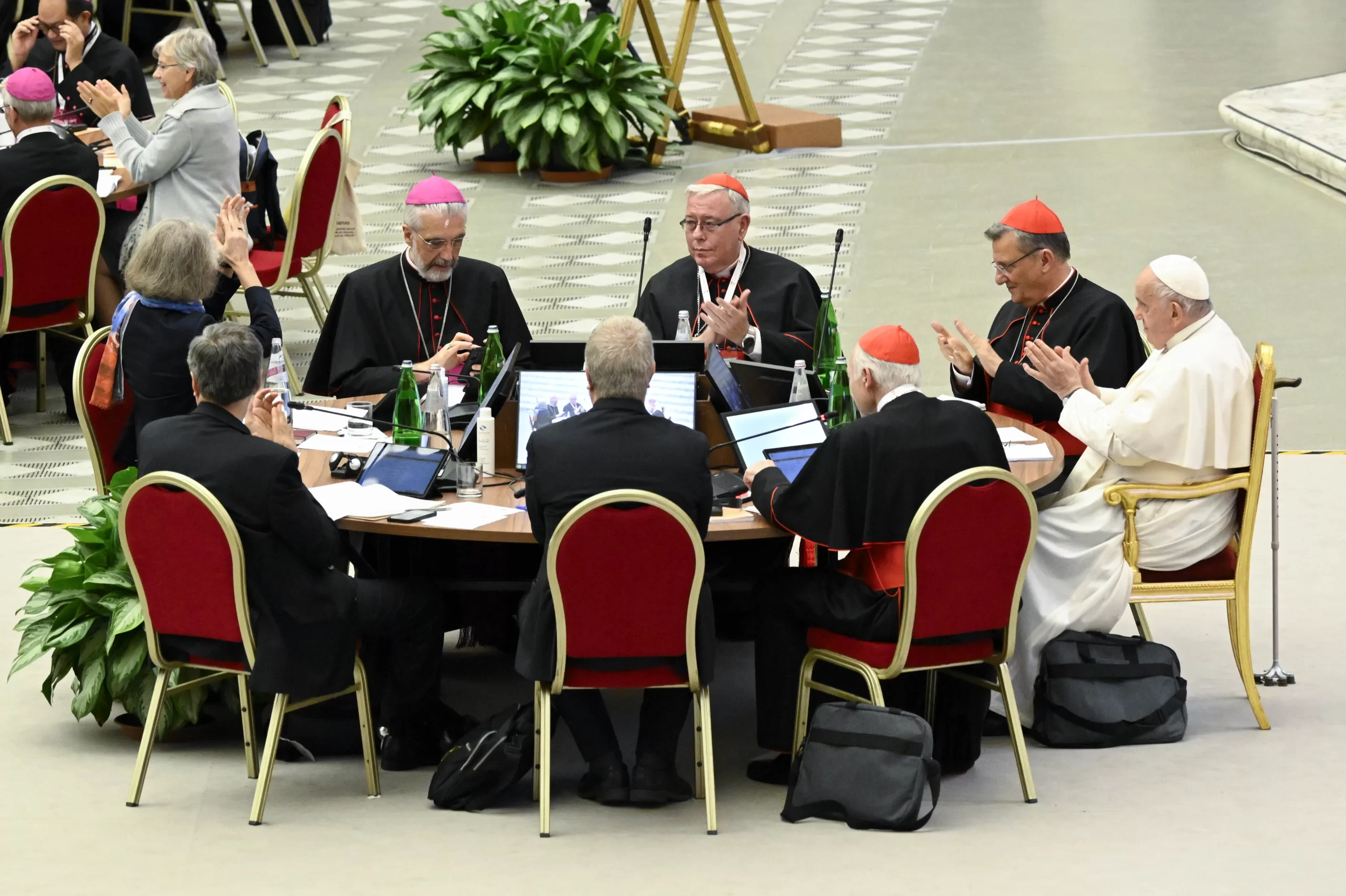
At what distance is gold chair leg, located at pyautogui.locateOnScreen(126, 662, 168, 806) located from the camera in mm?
4117

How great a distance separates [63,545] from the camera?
601cm

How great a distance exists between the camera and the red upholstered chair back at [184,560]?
3.92 metres

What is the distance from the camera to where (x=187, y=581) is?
4.01 meters

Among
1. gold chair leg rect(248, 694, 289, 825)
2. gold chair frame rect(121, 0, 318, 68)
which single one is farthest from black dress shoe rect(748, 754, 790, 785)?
gold chair frame rect(121, 0, 318, 68)

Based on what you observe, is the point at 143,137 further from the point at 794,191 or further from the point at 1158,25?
the point at 1158,25

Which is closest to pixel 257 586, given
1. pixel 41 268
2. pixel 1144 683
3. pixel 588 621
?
pixel 588 621

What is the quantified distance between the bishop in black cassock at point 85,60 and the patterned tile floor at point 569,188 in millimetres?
1298

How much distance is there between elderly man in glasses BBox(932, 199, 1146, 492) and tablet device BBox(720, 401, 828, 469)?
0.73 m

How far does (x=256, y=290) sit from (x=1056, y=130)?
7.19 meters

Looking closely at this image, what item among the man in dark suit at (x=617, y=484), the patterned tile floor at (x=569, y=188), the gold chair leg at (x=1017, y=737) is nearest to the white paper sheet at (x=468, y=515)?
the man in dark suit at (x=617, y=484)

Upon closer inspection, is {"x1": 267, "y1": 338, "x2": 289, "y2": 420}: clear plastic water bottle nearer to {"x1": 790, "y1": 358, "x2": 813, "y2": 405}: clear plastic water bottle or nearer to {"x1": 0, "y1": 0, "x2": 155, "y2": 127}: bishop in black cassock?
{"x1": 790, "y1": 358, "x2": 813, "y2": 405}: clear plastic water bottle

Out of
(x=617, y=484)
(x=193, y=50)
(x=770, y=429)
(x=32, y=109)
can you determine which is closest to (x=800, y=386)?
(x=770, y=429)

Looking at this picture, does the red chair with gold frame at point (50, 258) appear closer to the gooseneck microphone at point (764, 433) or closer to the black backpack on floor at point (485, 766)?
the gooseneck microphone at point (764, 433)

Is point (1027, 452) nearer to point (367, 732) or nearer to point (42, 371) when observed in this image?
point (367, 732)
